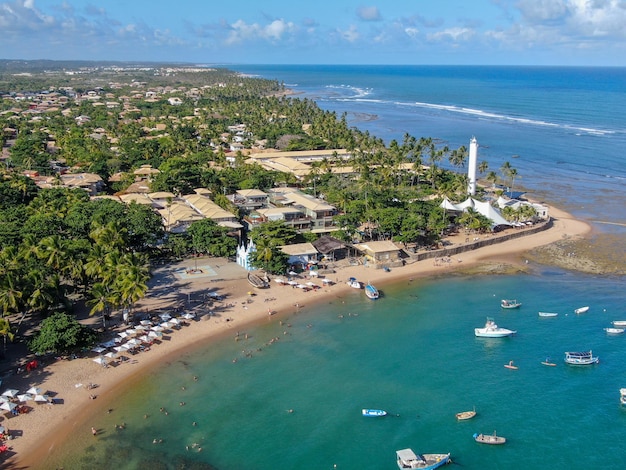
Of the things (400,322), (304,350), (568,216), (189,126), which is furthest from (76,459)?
(189,126)

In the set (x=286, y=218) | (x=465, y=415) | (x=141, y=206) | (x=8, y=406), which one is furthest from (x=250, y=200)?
(x=465, y=415)

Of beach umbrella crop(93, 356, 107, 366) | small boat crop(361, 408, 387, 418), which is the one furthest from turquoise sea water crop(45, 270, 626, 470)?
beach umbrella crop(93, 356, 107, 366)

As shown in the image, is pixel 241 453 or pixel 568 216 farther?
pixel 568 216

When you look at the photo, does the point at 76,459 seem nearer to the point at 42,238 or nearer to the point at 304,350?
the point at 304,350

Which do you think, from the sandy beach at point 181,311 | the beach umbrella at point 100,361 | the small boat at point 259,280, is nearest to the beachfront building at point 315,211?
the sandy beach at point 181,311

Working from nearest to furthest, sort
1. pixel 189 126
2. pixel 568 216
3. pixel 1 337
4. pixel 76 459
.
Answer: pixel 76 459 → pixel 1 337 → pixel 568 216 → pixel 189 126

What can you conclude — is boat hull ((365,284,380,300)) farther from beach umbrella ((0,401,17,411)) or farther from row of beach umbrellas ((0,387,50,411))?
beach umbrella ((0,401,17,411))

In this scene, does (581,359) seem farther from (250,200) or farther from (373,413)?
(250,200)

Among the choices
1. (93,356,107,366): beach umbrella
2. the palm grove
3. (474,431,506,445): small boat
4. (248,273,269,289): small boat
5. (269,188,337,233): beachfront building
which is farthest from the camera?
(269,188,337,233): beachfront building

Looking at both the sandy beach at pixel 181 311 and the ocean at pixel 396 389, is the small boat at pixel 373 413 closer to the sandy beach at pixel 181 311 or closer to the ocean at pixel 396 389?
the ocean at pixel 396 389
